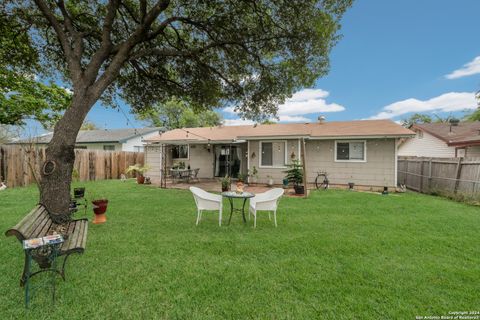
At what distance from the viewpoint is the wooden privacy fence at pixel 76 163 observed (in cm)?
1041

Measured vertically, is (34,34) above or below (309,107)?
below

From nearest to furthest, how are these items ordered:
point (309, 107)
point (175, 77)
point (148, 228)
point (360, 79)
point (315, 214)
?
point (148, 228)
point (315, 214)
point (175, 77)
point (360, 79)
point (309, 107)

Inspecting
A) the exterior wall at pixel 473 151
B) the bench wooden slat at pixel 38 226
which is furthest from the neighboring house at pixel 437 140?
the bench wooden slat at pixel 38 226

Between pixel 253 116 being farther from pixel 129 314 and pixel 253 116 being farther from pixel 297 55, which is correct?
pixel 129 314

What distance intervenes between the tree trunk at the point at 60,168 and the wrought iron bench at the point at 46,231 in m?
0.36

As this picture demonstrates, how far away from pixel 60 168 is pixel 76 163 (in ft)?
35.8

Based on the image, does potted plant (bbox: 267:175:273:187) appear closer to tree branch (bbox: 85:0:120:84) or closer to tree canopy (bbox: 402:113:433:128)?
tree branch (bbox: 85:0:120:84)

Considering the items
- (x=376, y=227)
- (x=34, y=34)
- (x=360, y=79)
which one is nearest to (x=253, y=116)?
(x=376, y=227)

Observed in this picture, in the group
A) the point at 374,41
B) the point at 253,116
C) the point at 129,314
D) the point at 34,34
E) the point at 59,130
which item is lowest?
the point at 129,314

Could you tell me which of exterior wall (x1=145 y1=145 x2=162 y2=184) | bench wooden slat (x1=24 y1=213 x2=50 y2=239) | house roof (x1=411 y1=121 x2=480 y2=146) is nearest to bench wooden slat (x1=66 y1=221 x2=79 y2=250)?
bench wooden slat (x1=24 y1=213 x2=50 y2=239)

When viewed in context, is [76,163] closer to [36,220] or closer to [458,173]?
[36,220]

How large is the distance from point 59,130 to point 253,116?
6.10 meters

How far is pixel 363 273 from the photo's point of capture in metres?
3.25

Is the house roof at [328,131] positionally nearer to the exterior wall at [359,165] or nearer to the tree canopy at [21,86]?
the exterior wall at [359,165]
